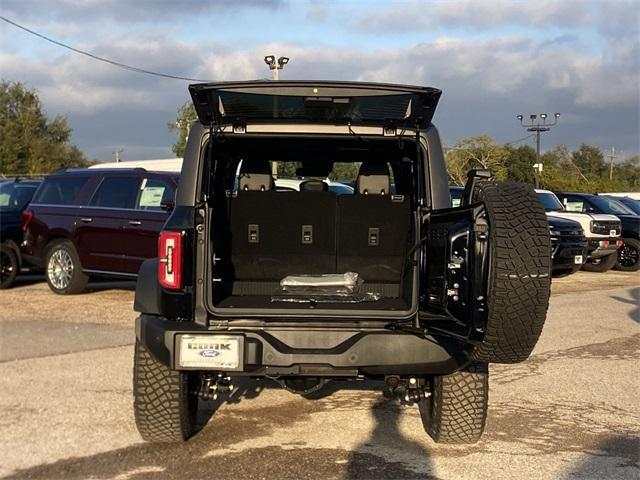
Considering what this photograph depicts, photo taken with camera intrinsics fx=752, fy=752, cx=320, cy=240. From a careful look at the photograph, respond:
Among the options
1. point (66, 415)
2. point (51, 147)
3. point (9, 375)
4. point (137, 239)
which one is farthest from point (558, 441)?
point (51, 147)

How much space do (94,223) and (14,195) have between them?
3.13 meters

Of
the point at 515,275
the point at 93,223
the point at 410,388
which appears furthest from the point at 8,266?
the point at 515,275

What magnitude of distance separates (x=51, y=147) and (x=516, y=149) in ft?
112

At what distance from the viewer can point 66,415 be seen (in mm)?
5277

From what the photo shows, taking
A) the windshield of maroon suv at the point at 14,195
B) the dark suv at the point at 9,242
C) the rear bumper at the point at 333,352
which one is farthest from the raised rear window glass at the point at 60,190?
the rear bumper at the point at 333,352

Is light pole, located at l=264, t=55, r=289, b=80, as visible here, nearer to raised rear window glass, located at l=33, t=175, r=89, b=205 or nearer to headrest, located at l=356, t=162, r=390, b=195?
raised rear window glass, located at l=33, t=175, r=89, b=205

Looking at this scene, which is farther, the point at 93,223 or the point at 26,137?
the point at 26,137

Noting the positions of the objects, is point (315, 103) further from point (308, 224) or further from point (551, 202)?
point (551, 202)

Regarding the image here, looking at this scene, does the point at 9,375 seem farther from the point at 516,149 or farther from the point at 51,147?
the point at 516,149

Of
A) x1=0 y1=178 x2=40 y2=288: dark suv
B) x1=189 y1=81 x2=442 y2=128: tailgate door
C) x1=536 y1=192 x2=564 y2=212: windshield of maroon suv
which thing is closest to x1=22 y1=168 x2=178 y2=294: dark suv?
x1=0 y1=178 x2=40 y2=288: dark suv

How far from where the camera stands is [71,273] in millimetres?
10992

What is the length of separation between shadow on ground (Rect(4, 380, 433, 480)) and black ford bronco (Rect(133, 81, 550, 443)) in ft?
0.60

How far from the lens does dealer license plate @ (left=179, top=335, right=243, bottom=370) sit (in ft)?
13.0

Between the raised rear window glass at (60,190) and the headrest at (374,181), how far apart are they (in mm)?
6917
